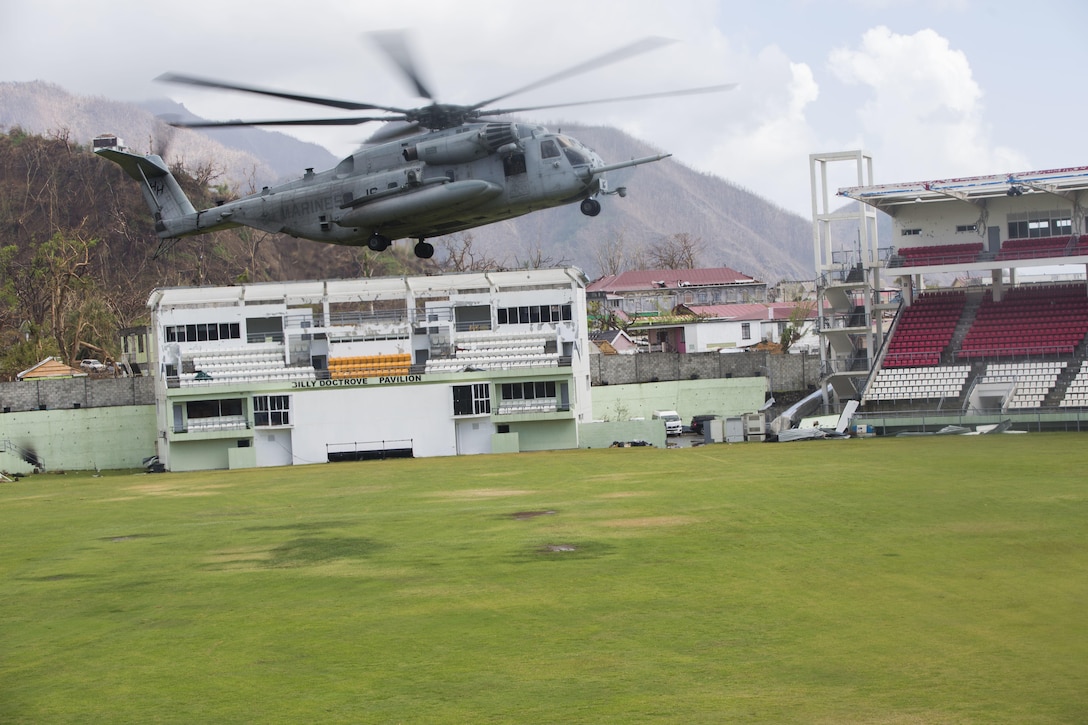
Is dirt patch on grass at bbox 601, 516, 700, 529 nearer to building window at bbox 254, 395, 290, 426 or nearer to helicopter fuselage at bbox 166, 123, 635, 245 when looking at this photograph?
→ helicopter fuselage at bbox 166, 123, 635, 245

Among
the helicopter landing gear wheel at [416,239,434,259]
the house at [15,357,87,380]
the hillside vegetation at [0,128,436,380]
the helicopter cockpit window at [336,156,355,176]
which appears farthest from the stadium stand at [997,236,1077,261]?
the hillside vegetation at [0,128,436,380]

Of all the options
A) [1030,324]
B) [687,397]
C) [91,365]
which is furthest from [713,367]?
[91,365]

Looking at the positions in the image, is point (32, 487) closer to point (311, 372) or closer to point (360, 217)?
point (311, 372)

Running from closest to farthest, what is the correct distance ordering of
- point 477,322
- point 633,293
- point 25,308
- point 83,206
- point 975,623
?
point 975,623
point 477,322
point 25,308
point 633,293
point 83,206

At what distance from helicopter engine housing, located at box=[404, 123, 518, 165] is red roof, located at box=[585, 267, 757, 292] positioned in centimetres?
10669

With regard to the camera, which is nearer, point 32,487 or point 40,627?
point 40,627

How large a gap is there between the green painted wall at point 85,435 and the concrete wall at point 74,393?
1.92 m

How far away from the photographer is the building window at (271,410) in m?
67.4

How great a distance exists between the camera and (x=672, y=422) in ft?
247

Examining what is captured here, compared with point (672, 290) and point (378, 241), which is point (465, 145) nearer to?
point (378, 241)

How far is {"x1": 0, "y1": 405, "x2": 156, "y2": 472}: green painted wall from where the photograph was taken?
235 feet

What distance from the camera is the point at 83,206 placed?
151 meters

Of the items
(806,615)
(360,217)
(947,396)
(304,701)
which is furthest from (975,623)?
(947,396)

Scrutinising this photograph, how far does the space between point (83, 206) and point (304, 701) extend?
143 meters
